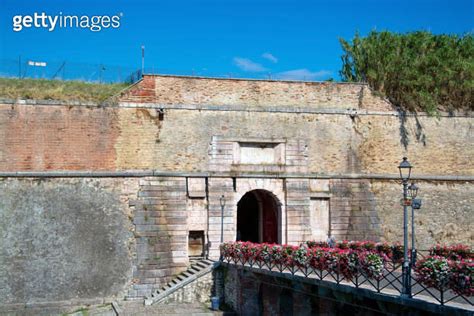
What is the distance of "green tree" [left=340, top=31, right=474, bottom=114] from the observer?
27.2 metres

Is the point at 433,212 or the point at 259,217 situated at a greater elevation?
the point at 433,212

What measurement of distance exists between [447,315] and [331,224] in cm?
1469

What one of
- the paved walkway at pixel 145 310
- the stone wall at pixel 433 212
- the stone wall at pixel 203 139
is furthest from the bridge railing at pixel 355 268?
the stone wall at pixel 203 139

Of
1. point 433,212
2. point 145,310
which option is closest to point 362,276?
point 145,310

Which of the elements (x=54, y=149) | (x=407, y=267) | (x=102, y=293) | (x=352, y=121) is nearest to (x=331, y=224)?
(x=352, y=121)

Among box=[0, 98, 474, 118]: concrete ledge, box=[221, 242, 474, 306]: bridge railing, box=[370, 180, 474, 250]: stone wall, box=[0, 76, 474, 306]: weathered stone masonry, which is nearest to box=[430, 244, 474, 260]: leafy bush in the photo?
box=[221, 242, 474, 306]: bridge railing

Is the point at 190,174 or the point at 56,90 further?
the point at 190,174

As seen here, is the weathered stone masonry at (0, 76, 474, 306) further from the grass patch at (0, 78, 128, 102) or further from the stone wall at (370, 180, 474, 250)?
the grass patch at (0, 78, 128, 102)

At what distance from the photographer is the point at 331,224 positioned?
25469 mm

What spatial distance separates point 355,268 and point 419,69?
1600 centimetres

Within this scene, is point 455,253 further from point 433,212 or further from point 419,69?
point 419,69

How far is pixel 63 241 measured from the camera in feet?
74.3

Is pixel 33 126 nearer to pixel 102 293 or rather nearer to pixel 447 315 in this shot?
pixel 102 293

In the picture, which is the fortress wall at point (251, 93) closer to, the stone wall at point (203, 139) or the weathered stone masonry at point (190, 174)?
the weathered stone masonry at point (190, 174)
